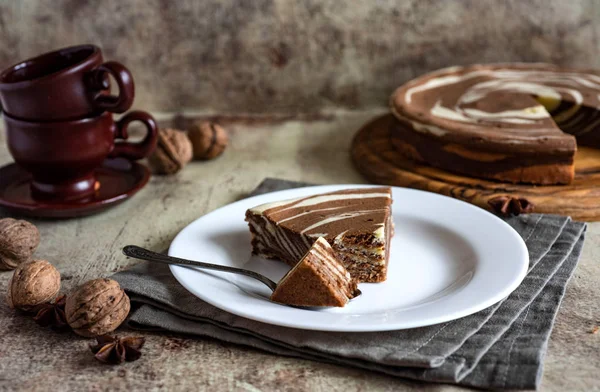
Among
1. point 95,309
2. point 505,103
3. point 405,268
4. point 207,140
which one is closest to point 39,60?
point 207,140

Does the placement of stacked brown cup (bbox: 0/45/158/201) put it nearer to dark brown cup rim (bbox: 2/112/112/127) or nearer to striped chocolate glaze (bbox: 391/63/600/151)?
dark brown cup rim (bbox: 2/112/112/127)

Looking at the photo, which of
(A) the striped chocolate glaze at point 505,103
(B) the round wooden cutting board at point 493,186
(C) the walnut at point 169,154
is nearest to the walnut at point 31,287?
(C) the walnut at point 169,154

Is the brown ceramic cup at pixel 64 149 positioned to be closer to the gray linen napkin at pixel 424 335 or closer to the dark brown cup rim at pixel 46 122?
the dark brown cup rim at pixel 46 122

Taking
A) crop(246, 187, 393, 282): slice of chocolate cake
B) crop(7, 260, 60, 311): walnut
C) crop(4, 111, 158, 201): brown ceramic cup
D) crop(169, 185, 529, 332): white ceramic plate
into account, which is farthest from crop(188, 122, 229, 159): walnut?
crop(7, 260, 60, 311): walnut

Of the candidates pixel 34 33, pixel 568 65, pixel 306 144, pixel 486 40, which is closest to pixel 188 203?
pixel 306 144

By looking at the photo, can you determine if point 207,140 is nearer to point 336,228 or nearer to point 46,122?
point 46,122
